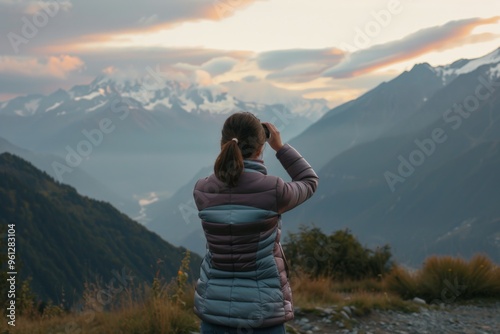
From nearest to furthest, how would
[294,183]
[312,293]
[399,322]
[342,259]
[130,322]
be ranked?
1. [294,183]
2. [130,322]
3. [399,322]
4. [312,293]
5. [342,259]

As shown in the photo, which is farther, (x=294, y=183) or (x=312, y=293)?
(x=312, y=293)

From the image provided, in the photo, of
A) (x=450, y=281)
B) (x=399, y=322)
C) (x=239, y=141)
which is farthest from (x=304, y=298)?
(x=239, y=141)

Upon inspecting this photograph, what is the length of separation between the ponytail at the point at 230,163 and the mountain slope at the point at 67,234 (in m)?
101

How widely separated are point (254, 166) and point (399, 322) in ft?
18.3

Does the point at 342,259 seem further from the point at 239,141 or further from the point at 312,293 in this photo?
the point at 239,141

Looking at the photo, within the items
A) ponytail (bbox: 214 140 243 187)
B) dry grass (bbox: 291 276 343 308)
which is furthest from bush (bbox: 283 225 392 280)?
ponytail (bbox: 214 140 243 187)

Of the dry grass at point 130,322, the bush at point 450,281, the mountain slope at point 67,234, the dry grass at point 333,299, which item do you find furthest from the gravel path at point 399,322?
the mountain slope at point 67,234

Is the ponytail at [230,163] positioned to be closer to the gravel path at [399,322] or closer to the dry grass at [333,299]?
the gravel path at [399,322]

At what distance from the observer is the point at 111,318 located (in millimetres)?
6738

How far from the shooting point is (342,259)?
13.1 metres

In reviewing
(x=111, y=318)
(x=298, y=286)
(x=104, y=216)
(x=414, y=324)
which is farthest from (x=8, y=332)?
(x=104, y=216)

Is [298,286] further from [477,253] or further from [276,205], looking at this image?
[276,205]

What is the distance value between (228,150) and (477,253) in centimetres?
901

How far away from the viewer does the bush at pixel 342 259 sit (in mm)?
12789
